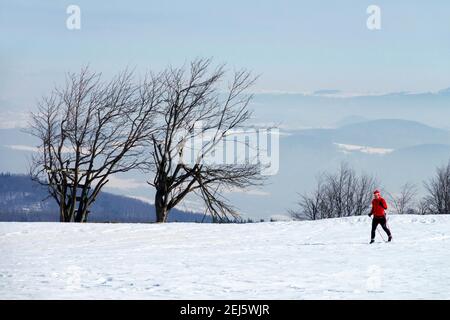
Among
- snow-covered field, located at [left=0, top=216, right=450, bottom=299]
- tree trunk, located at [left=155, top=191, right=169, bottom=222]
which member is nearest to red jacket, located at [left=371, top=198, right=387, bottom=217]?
snow-covered field, located at [left=0, top=216, right=450, bottom=299]

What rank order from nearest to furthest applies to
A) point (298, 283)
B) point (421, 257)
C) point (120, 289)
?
point (120, 289), point (298, 283), point (421, 257)

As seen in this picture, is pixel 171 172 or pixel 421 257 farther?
pixel 171 172

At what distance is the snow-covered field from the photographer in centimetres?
1473

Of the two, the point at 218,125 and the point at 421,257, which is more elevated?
the point at 218,125

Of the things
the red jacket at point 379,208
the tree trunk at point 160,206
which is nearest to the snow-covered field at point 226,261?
the red jacket at point 379,208

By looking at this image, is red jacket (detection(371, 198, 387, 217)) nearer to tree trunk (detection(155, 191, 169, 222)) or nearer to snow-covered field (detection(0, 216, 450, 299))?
snow-covered field (detection(0, 216, 450, 299))

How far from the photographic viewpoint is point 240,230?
98.0 feet

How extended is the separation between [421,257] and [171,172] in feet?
54.3

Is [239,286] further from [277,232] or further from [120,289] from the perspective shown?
[277,232]

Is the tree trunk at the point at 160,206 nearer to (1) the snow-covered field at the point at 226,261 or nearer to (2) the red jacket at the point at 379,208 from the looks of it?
(1) the snow-covered field at the point at 226,261
